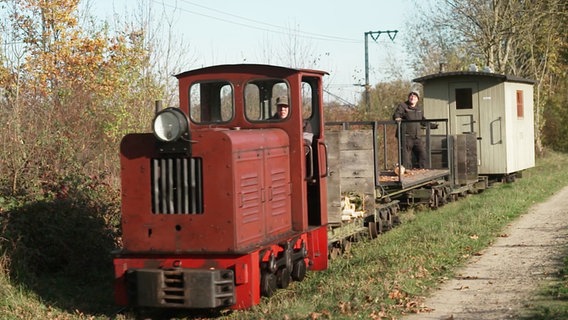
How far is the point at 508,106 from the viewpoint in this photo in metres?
21.3

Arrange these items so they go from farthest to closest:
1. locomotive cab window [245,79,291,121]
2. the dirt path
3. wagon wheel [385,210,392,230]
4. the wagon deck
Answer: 1. the wagon deck
2. wagon wheel [385,210,392,230]
3. locomotive cab window [245,79,291,121]
4. the dirt path

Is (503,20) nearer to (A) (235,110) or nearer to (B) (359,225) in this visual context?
(B) (359,225)

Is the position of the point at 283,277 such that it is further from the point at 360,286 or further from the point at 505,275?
the point at 505,275

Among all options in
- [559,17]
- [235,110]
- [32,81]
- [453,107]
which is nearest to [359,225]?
[235,110]

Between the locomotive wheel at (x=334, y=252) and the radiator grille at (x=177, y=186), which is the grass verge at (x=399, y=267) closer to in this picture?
the locomotive wheel at (x=334, y=252)

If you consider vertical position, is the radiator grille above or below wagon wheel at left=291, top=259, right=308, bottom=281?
above

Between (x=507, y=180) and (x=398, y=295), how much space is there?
1424 cm

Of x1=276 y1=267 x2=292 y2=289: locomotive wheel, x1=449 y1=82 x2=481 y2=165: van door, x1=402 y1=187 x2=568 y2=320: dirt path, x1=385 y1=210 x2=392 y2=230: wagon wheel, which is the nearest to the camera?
x1=402 y1=187 x2=568 y2=320: dirt path

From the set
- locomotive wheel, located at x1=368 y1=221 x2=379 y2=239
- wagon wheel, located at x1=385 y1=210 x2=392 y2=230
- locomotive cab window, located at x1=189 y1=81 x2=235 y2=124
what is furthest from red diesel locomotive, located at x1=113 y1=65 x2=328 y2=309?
wagon wheel, located at x1=385 y1=210 x2=392 y2=230

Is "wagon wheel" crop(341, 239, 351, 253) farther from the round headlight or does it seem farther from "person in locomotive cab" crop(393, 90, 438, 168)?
"person in locomotive cab" crop(393, 90, 438, 168)

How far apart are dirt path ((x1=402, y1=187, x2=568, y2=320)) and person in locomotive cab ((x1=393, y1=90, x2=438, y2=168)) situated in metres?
3.79

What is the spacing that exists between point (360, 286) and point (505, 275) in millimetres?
1938

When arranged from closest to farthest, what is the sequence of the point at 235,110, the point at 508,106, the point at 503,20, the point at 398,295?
1. the point at 398,295
2. the point at 235,110
3. the point at 508,106
4. the point at 503,20

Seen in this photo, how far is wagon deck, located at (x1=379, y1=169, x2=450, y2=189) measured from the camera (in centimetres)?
1465
